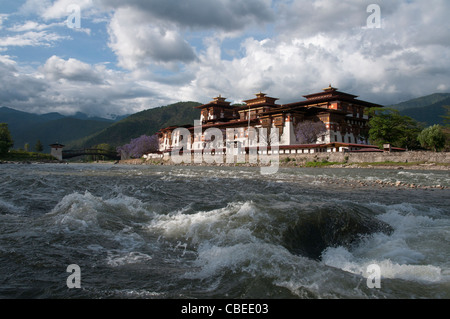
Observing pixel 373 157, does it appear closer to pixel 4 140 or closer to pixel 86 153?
pixel 4 140

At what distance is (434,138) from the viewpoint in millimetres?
54062

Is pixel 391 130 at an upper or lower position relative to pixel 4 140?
lower

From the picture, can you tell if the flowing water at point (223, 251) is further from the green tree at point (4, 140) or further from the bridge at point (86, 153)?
the bridge at point (86, 153)

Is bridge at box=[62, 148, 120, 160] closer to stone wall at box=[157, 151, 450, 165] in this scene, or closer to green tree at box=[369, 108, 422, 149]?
stone wall at box=[157, 151, 450, 165]

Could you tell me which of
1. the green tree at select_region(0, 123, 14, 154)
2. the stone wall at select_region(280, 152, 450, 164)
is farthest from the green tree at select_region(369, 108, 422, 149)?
the green tree at select_region(0, 123, 14, 154)

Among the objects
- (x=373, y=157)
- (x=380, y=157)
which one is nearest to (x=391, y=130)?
(x=373, y=157)

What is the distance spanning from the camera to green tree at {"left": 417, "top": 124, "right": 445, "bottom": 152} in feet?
177

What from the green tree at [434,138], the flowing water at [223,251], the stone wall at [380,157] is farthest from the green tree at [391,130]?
the flowing water at [223,251]

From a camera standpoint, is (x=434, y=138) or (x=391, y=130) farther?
(x=391, y=130)

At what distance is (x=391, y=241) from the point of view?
696 centimetres

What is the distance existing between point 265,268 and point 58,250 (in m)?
3.77

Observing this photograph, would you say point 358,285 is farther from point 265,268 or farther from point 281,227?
point 281,227

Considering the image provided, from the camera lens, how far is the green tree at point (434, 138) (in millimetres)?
53944
